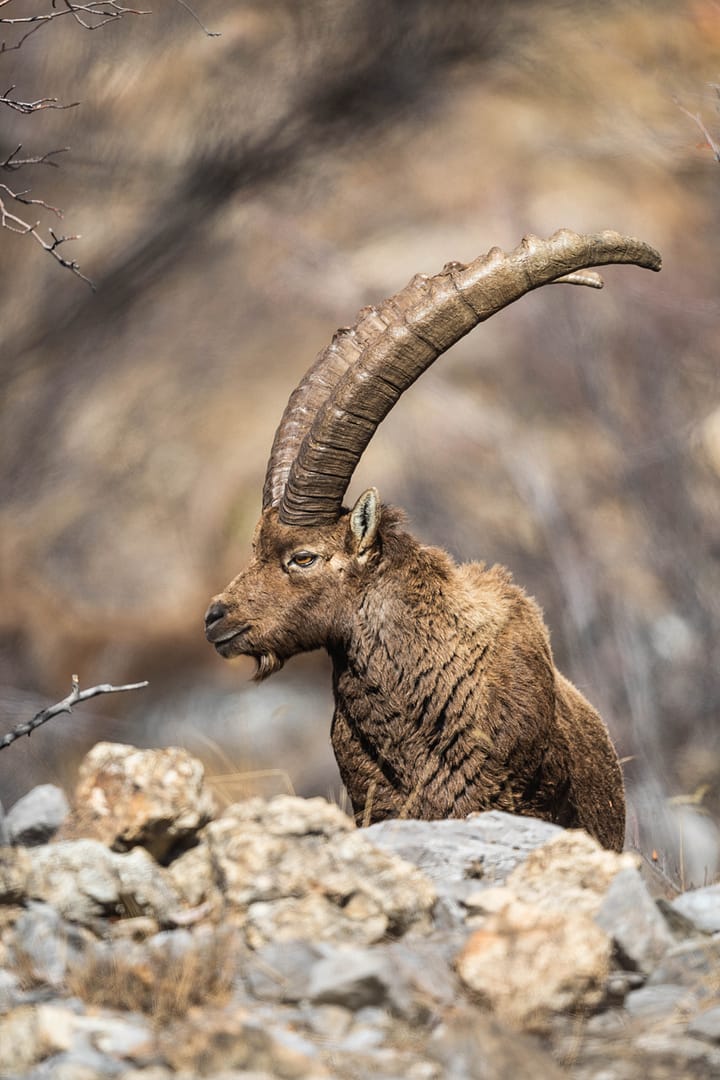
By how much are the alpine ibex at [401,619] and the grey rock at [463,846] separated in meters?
1.35

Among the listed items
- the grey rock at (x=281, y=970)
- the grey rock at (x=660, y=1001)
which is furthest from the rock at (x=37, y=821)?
the grey rock at (x=660, y=1001)

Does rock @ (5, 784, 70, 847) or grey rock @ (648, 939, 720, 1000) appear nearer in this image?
grey rock @ (648, 939, 720, 1000)

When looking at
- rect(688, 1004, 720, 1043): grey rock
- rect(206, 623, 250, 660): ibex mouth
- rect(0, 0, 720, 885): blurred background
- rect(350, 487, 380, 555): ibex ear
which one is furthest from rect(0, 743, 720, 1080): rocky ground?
rect(0, 0, 720, 885): blurred background

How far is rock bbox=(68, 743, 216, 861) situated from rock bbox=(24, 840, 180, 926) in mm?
158

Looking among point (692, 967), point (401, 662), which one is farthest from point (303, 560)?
point (692, 967)

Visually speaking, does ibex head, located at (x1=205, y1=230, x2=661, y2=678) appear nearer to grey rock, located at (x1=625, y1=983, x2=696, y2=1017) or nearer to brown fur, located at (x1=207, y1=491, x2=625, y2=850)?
brown fur, located at (x1=207, y1=491, x2=625, y2=850)

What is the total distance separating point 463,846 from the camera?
561 centimetres

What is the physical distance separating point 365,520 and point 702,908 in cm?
296

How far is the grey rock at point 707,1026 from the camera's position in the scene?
420 centimetres

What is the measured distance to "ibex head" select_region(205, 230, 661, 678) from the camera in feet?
24.0

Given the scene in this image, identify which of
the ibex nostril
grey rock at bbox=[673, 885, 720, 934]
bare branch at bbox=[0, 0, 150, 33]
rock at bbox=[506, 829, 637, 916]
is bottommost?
grey rock at bbox=[673, 885, 720, 934]

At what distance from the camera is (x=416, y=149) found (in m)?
16.8

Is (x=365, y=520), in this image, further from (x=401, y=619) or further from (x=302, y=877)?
(x=302, y=877)

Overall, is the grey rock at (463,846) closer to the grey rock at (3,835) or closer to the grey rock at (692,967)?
the grey rock at (692,967)
